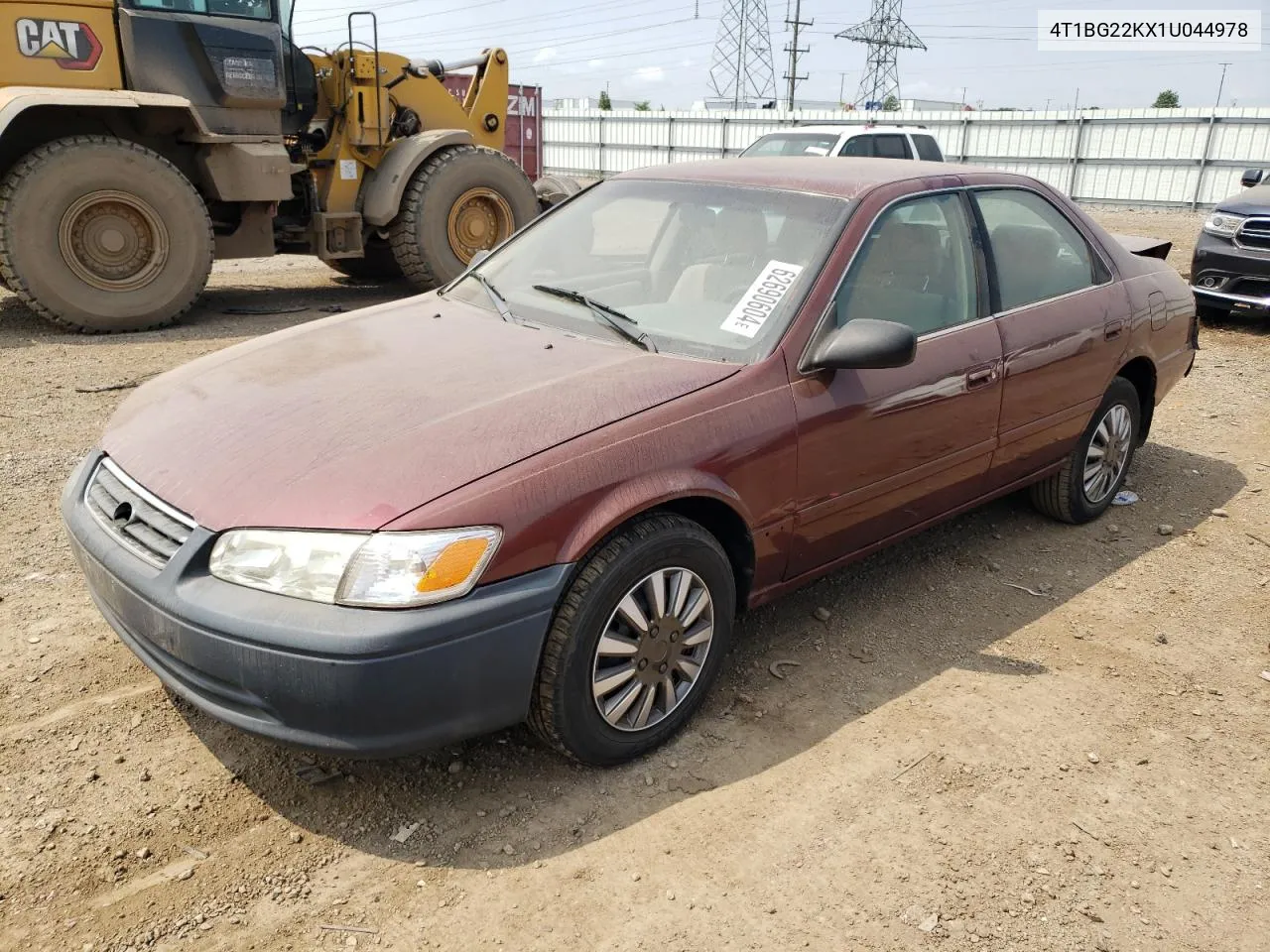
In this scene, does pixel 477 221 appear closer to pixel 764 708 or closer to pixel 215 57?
pixel 215 57

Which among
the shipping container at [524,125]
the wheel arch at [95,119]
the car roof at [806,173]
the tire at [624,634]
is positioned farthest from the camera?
the shipping container at [524,125]

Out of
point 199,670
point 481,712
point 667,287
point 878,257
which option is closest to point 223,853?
point 199,670

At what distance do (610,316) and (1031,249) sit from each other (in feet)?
6.32

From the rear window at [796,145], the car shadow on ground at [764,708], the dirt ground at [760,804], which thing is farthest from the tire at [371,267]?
the car shadow on ground at [764,708]

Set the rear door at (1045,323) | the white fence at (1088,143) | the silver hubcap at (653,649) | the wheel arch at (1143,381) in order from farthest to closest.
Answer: the white fence at (1088,143) < the wheel arch at (1143,381) < the rear door at (1045,323) < the silver hubcap at (653,649)

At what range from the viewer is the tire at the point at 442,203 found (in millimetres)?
9227

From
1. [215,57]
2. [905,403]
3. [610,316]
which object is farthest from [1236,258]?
[215,57]

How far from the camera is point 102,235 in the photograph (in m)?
7.59

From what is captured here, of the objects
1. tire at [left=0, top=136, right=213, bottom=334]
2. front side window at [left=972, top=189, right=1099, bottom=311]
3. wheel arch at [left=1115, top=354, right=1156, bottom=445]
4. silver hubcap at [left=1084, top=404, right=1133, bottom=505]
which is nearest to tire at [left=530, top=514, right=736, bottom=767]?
front side window at [left=972, top=189, right=1099, bottom=311]

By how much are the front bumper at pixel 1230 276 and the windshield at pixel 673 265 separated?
683 cm

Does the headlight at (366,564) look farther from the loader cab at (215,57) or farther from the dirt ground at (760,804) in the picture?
the loader cab at (215,57)

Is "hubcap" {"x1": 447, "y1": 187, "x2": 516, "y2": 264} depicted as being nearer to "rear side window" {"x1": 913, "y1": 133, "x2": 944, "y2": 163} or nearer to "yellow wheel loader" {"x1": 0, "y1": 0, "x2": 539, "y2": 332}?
"yellow wheel loader" {"x1": 0, "y1": 0, "x2": 539, "y2": 332}

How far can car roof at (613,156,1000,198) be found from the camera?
3.50 m

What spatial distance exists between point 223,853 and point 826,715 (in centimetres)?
177
